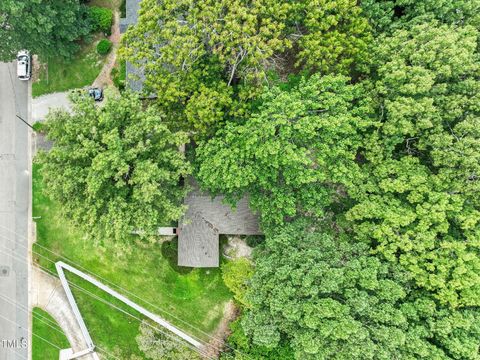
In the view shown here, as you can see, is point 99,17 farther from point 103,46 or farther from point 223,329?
point 223,329

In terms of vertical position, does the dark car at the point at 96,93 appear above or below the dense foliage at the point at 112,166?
above

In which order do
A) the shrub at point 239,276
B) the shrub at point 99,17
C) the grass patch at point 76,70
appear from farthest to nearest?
the grass patch at point 76,70 → the shrub at point 99,17 → the shrub at point 239,276

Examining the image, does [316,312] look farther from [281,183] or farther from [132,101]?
[132,101]

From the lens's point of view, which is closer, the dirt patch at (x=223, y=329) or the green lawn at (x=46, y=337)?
the dirt patch at (x=223, y=329)

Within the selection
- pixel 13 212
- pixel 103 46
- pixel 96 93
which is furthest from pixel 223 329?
pixel 103 46

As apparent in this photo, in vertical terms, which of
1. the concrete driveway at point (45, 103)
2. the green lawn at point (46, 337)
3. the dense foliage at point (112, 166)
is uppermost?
the concrete driveway at point (45, 103)

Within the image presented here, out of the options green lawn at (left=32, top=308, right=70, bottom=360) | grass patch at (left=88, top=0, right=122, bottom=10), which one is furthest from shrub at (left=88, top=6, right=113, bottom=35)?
green lawn at (left=32, top=308, right=70, bottom=360)

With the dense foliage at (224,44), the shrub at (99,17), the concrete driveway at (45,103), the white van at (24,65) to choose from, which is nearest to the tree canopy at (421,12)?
the dense foliage at (224,44)

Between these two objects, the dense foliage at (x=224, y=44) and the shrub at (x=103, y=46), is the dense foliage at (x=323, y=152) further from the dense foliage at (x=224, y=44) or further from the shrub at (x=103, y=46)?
the shrub at (x=103, y=46)
